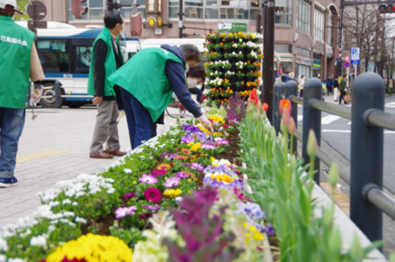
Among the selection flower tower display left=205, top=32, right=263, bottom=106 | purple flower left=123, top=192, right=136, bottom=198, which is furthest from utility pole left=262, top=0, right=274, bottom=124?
purple flower left=123, top=192, right=136, bottom=198

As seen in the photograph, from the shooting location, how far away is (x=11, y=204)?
14.6 feet

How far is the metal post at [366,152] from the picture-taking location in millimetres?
2393

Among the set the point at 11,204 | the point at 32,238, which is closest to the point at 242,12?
the point at 11,204

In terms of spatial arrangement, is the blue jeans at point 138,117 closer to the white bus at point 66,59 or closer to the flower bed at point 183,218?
the flower bed at point 183,218

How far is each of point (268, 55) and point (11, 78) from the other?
5877mm

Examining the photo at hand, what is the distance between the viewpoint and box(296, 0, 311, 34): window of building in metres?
47.2

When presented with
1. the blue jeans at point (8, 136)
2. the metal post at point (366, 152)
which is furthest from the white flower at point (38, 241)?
the blue jeans at point (8, 136)

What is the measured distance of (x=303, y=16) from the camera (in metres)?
48.9

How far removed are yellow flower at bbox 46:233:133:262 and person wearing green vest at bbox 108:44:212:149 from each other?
9.65 ft

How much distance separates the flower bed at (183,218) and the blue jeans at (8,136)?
2.03 metres


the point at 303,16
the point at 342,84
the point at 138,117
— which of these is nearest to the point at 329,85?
the point at 303,16

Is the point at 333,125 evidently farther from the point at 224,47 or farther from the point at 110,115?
the point at 110,115

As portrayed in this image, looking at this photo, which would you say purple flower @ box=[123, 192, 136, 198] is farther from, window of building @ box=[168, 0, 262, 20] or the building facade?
window of building @ box=[168, 0, 262, 20]

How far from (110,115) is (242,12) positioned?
114ft
